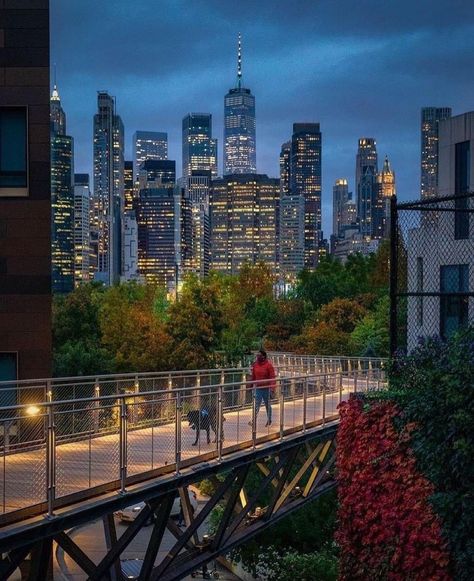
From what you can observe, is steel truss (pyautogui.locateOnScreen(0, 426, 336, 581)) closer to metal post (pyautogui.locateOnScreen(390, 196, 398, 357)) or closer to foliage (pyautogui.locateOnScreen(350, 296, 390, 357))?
metal post (pyautogui.locateOnScreen(390, 196, 398, 357))

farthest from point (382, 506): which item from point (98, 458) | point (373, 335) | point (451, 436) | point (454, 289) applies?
point (373, 335)

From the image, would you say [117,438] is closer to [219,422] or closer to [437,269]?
[219,422]

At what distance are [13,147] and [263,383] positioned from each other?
301 inches

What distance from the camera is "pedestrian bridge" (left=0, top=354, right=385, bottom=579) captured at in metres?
10.7

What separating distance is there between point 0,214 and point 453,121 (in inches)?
1021

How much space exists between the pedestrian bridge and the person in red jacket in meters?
0.21

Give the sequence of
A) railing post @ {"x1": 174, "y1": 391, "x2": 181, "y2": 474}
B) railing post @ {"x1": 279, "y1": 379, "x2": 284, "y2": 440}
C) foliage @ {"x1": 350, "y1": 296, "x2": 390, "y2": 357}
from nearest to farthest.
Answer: railing post @ {"x1": 174, "y1": 391, "x2": 181, "y2": 474}
railing post @ {"x1": 279, "y1": 379, "x2": 284, "y2": 440}
foliage @ {"x1": 350, "y1": 296, "x2": 390, "y2": 357}

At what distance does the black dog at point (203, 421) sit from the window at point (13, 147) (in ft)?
25.3

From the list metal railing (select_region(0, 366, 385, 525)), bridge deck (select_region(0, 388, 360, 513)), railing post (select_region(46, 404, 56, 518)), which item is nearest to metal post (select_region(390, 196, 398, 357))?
metal railing (select_region(0, 366, 385, 525))

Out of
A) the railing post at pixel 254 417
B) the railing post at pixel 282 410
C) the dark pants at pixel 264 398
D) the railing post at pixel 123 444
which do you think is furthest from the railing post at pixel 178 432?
the railing post at pixel 282 410

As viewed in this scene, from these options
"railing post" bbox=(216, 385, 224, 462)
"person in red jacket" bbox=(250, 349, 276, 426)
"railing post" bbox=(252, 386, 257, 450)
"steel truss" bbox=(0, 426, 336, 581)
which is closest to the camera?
"steel truss" bbox=(0, 426, 336, 581)

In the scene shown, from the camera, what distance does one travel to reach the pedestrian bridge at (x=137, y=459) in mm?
10734

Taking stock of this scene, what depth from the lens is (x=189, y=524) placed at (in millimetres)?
15766

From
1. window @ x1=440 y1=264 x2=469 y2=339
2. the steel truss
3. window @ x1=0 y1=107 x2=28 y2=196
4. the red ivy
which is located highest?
window @ x1=0 y1=107 x2=28 y2=196
